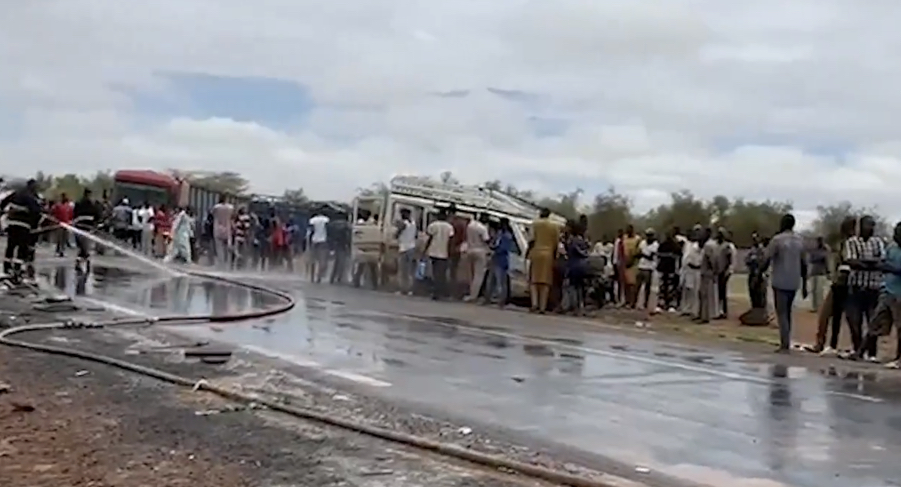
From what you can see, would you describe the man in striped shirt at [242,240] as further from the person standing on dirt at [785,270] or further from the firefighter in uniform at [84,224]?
the person standing on dirt at [785,270]

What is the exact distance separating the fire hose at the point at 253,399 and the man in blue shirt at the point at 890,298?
7.87m

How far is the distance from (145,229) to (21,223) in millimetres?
17271

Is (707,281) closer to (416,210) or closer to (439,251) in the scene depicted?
(439,251)

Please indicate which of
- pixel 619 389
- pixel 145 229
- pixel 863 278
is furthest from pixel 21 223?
pixel 145 229

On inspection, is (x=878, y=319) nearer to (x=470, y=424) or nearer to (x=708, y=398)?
(x=708, y=398)

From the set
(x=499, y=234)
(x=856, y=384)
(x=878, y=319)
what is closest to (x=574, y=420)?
(x=856, y=384)

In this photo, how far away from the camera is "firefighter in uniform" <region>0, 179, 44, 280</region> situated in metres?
19.5

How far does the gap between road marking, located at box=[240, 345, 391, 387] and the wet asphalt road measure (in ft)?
0.06

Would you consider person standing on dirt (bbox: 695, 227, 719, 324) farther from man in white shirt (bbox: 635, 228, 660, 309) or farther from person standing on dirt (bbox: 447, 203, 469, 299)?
person standing on dirt (bbox: 447, 203, 469, 299)

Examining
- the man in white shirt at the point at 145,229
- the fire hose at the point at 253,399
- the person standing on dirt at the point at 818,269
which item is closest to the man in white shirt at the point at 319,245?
the man in white shirt at the point at 145,229

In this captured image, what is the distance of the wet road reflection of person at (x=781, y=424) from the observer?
321 inches

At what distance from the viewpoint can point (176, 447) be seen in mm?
7590

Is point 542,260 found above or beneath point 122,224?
beneath

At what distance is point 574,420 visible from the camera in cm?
931
